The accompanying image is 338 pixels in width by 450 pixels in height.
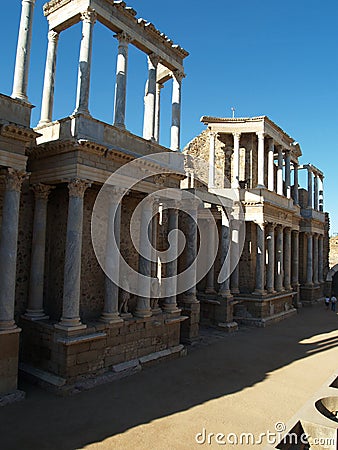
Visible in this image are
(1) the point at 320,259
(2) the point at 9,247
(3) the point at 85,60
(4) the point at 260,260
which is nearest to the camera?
(2) the point at 9,247

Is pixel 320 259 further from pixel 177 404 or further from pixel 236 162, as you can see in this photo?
pixel 177 404

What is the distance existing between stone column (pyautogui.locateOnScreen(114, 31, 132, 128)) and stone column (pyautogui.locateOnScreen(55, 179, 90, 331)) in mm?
2881

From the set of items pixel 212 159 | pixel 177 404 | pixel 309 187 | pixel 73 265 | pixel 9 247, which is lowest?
pixel 177 404

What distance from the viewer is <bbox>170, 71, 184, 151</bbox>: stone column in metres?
14.4

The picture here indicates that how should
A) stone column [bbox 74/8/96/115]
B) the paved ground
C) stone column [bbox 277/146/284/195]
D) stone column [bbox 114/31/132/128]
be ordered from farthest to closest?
stone column [bbox 277/146/284/195] < stone column [bbox 114/31/132/128] < stone column [bbox 74/8/96/115] < the paved ground

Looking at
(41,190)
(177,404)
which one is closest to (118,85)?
(41,190)

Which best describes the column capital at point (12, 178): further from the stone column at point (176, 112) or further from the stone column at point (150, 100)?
the stone column at point (176, 112)

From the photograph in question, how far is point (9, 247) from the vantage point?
30.5ft

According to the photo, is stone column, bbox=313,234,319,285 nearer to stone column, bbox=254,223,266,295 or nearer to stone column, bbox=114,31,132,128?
stone column, bbox=254,223,266,295

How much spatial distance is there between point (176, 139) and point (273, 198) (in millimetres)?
9892

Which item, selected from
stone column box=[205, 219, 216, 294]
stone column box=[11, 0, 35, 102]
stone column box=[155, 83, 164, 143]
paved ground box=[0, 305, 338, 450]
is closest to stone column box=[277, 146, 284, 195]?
stone column box=[205, 219, 216, 294]

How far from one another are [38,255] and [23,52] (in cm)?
575

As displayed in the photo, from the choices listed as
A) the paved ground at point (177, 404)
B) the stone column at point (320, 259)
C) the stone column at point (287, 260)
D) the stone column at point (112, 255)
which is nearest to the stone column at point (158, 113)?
the stone column at point (112, 255)

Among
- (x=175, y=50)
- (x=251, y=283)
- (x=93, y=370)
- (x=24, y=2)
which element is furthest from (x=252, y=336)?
(x=24, y=2)
